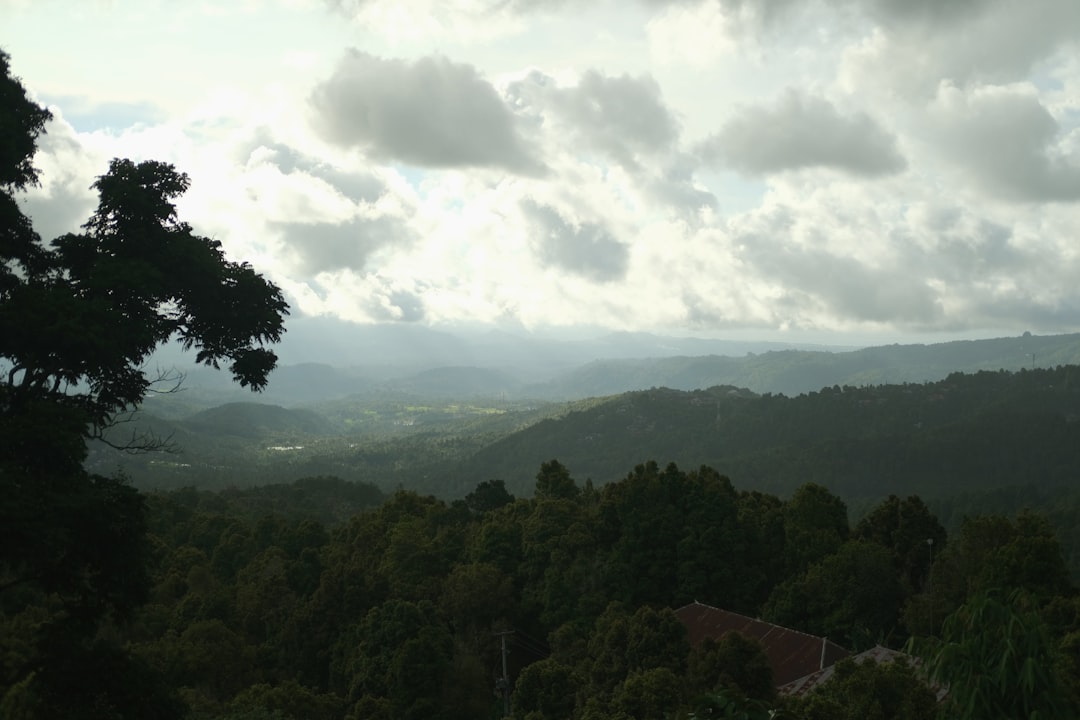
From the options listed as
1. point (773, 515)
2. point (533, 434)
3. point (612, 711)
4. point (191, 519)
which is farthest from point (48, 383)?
point (533, 434)

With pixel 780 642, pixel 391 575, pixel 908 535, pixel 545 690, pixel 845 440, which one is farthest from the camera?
pixel 845 440

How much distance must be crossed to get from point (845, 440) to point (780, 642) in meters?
131

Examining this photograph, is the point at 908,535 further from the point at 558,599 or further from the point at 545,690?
the point at 545,690

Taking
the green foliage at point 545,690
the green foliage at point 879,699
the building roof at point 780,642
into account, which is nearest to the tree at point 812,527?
the building roof at point 780,642

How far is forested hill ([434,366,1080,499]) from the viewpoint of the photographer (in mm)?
138625

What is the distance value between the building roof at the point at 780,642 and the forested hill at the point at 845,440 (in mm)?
105699

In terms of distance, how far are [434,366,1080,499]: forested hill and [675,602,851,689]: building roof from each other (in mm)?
105699

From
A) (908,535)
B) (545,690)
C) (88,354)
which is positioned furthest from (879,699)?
(908,535)

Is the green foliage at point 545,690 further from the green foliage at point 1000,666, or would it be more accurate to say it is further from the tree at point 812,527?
the green foliage at point 1000,666

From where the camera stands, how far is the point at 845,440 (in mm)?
152625

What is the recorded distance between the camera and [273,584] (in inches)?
1602

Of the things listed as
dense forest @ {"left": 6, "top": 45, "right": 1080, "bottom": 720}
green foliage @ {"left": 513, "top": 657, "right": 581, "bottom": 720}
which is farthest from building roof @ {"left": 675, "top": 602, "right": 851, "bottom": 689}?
green foliage @ {"left": 513, "top": 657, "right": 581, "bottom": 720}

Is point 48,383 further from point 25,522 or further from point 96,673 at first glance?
point 96,673

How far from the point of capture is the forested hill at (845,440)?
138625 mm
